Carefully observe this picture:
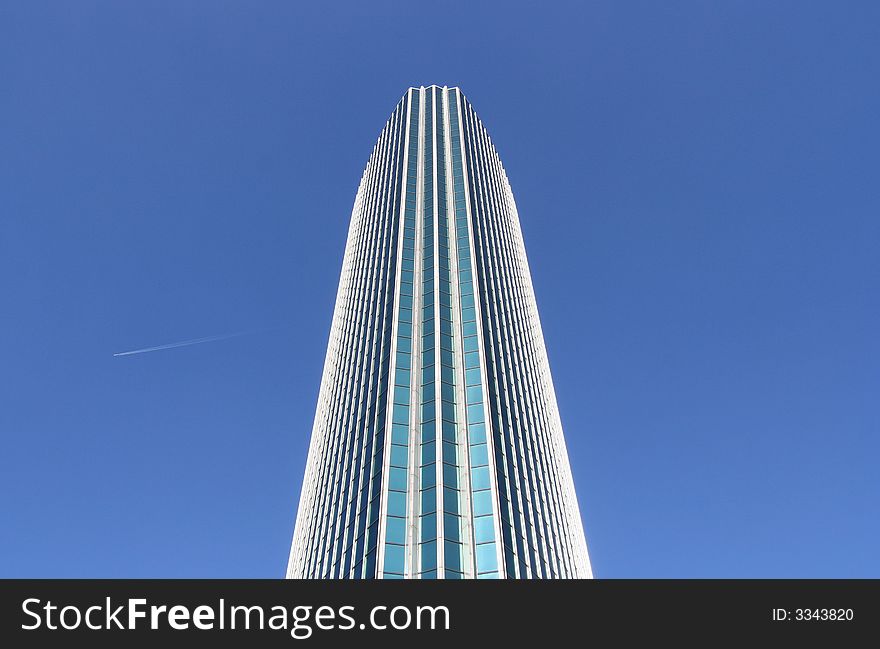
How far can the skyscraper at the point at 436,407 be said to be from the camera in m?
49.1

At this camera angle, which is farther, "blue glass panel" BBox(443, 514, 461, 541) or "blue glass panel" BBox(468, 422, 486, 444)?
"blue glass panel" BBox(468, 422, 486, 444)

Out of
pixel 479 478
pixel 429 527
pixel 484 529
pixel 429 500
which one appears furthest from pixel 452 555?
pixel 479 478

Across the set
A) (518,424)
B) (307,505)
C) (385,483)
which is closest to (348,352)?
(307,505)

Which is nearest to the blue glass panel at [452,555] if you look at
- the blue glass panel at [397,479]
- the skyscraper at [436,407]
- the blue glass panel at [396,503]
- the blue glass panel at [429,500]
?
the skyscraper at [436,407]

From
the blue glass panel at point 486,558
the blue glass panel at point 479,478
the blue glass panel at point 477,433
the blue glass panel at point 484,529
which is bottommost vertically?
the blue glass panel at point 486,558

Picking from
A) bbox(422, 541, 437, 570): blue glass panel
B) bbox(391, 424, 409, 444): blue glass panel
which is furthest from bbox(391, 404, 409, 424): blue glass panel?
bbox(422, 541, 437, 570): blue glass panel

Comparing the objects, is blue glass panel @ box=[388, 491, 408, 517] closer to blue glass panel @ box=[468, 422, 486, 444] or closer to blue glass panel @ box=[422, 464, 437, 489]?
blue glass panel @ box=[422, 464, 437, 489]

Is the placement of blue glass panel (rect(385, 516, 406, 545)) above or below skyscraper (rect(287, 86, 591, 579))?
below

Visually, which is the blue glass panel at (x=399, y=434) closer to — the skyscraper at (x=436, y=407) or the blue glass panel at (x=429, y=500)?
the skyscraper at (x=436, y=407)

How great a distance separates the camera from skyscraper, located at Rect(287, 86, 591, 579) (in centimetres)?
4912
